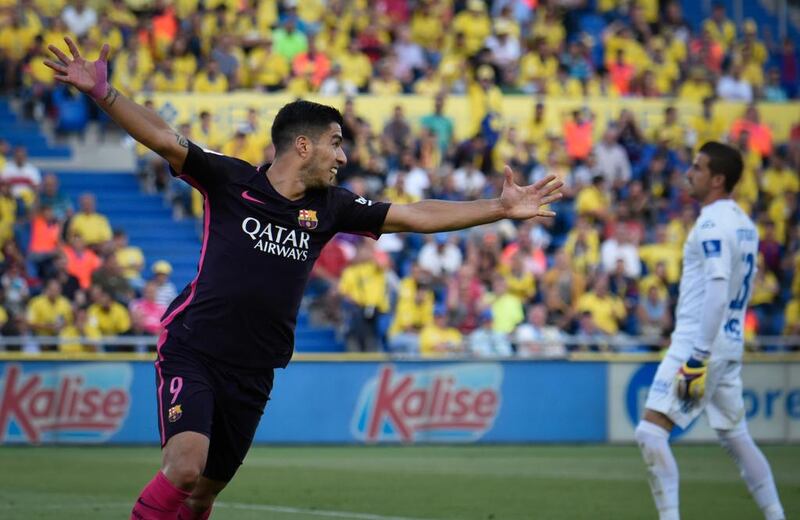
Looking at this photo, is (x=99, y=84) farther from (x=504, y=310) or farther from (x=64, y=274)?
(x=504, y=310)

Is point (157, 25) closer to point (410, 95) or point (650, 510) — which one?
point (410, 95)

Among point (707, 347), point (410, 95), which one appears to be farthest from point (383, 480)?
point (410, 95)

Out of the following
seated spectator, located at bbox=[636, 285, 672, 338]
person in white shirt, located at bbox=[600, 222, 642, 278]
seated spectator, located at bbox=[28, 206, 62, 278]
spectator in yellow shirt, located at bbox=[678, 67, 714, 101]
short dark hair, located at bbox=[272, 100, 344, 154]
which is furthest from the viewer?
spectator in yellow shirt, located at bbox=[678, 67, 714, 101]

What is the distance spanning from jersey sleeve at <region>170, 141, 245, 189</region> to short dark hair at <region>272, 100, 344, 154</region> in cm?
31

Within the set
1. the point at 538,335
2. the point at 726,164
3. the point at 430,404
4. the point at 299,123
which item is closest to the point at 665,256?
the point at 538,335

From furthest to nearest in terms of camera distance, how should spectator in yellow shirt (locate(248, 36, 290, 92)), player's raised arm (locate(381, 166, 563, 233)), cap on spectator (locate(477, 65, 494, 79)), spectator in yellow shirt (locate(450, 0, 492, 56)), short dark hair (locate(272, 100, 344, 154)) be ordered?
1. spectator in yellow shirt (locate(450, 0, 492, 56))
2. cap on spectator (locate(477, 65, 494, 79))
3. spectator in yellow shirt (locate(248, 36, 290, 92))
4. player's raised arm (locate(381, 166, 563, 233))
5. short dark hair (locate(272, 100, 344, 154))

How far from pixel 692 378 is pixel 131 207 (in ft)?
51.8

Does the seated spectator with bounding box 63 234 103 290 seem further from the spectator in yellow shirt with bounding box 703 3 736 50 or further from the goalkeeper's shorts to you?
the spectator in yellow shirt with bounding box 703 3 736 50

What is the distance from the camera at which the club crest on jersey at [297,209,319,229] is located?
7.74 metres

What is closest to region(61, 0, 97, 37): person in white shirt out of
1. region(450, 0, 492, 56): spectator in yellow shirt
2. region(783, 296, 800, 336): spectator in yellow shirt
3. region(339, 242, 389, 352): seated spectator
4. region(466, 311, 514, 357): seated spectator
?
region(339, 242, 389, 352): seated spectator

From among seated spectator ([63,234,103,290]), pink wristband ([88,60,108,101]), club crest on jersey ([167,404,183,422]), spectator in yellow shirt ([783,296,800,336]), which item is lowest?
spectator in yellow shirt ([783,296,800,336])

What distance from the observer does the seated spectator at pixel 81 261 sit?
20.5 meters

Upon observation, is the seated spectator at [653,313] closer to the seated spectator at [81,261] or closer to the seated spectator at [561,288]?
the seated spectator at [561,288]

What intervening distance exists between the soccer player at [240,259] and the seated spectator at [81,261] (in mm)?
13100
